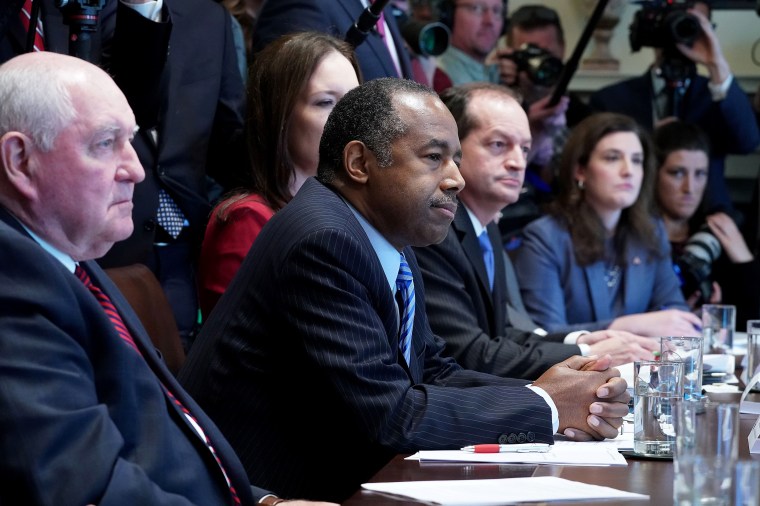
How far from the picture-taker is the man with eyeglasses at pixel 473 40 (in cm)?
501

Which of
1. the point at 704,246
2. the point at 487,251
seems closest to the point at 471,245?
the point at 487,251

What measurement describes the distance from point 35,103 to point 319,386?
0.69 metres

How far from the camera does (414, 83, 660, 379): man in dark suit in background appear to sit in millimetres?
2979

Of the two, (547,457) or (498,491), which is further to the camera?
(547,457)

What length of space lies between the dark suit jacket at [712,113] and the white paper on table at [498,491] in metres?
3.52

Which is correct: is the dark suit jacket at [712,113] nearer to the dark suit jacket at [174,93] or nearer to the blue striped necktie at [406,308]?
the dark suit jacket at [174,93]

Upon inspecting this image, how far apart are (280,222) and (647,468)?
2.47ft

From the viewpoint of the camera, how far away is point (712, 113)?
5.13 metres

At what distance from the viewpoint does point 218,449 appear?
71.9 inches

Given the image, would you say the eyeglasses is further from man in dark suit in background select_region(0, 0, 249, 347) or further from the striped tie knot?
the striped tie knot

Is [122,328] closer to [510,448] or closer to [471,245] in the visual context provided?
[510,448]

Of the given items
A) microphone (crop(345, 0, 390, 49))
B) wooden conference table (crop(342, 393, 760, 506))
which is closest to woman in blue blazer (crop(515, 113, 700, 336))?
microphone (crop(345, 0, 390, 49))

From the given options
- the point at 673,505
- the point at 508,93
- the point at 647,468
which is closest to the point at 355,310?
the point at 647,468

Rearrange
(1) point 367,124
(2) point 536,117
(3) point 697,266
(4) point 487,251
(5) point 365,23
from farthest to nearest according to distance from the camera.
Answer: (3) point 697,266 → (2) point 536,117 → (4) point 487,251 → (5) point 365,23 → (1) point 367,124
